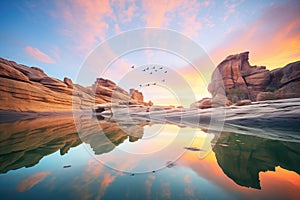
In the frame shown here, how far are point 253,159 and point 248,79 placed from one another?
5435 centimetres

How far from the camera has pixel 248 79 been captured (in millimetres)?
46875

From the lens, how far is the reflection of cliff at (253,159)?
2.45 meters

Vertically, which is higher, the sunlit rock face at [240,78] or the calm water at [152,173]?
the sunlit rock face at [240,78]

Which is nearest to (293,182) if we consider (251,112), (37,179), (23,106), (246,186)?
(246,186)

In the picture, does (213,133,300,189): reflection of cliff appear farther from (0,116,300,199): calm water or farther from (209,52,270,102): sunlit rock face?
(209,52,270,102): sunlit rock face

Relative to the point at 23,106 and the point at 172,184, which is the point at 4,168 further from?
the point at 23,106

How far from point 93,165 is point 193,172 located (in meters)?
2.09

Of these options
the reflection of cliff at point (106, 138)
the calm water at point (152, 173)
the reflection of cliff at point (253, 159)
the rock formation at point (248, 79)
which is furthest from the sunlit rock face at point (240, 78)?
the calm water at point (152, 173)

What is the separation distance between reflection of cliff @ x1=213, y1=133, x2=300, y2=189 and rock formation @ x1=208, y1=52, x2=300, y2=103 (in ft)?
135

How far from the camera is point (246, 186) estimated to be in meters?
2.09

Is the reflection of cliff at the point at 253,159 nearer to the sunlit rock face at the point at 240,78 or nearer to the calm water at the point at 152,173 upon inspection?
the calm water at the point at 152,173

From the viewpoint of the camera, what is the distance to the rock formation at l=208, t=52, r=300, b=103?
34256 millimetres

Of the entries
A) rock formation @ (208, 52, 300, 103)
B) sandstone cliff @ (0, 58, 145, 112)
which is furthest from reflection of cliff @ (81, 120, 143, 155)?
rock formation @ (208, 52, 300, 103)

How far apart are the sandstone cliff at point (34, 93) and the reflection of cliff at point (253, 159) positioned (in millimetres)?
27704
